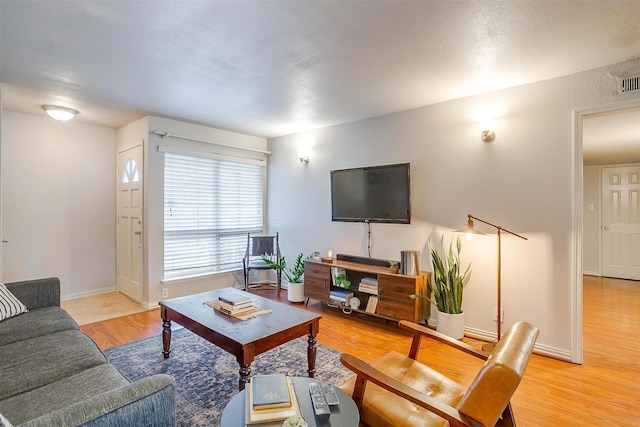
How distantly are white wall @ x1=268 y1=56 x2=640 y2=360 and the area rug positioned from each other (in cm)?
161

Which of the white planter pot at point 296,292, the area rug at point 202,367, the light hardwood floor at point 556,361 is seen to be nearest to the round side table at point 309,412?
the area rug at point 202,367

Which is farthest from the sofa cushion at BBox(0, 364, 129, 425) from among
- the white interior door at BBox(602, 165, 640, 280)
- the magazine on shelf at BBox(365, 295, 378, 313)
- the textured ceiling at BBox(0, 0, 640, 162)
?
the white interior door at BBox(602, 165, 640, 280)

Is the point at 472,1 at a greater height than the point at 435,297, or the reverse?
the point at 472,1

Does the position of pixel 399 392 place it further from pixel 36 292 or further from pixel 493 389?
pixel 36 292

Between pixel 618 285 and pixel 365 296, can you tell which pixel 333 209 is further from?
pixel 618 285

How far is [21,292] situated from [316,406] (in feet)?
8.27

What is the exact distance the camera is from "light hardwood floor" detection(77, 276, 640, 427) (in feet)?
6.52

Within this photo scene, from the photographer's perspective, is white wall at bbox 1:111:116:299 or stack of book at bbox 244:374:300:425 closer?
stack of book at bbox 244:374:300:425

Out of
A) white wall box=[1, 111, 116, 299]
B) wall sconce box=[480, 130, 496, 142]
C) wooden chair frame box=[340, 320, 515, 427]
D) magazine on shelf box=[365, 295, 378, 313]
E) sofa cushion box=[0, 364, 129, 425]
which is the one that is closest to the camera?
wooden chair frame box=[340, 320, 515, 427]

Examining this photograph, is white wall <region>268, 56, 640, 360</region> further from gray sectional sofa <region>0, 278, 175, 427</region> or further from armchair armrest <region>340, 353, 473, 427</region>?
gray sectional sofa <region>0, 278, 175, 427</region>

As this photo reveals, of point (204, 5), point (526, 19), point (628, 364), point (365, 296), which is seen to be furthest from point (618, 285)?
point (204, 5)

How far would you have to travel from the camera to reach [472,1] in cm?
170

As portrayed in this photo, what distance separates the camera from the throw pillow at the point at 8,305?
7.02ft

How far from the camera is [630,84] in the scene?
2381mm
